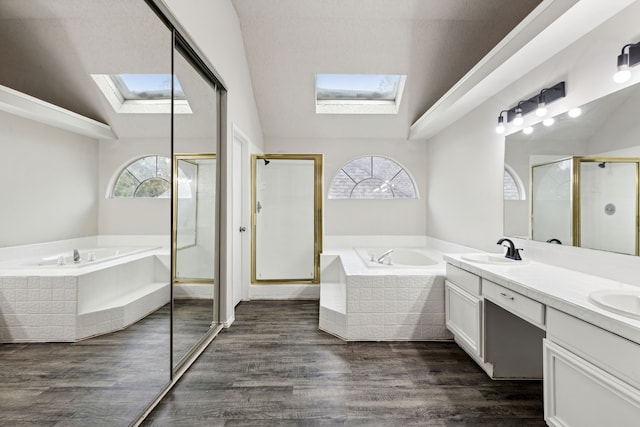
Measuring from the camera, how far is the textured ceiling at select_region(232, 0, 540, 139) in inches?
117

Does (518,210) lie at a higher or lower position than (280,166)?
lower

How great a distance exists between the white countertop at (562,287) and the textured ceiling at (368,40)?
91.7 inches

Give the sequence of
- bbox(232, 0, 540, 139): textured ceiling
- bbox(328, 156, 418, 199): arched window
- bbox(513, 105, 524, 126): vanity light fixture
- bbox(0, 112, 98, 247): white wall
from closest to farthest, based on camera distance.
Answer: bbox(0, 112, 98, 247): white wall, bbox(513, 105, 524, 126): vanity light fixture, bbox(232, 0, 540, 139): textured ceiling, bbox(328, 156, 418, 199): arched window

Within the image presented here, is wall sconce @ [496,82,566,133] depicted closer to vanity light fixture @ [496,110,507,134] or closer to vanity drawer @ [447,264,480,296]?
vanity light fixture @ [496,110,507,134]

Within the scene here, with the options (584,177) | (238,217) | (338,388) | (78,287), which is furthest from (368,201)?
(78,287)

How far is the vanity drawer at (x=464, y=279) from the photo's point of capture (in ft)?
6.98

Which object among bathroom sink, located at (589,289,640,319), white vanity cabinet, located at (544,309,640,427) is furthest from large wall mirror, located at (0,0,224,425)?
bathroom sink, located at (589,289,640,319)

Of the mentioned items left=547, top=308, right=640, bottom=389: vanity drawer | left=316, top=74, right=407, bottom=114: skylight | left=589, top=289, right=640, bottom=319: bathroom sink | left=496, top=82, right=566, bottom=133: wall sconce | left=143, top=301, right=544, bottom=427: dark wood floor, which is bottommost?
left=143, top=301, right=544, bottom=427: dark wood floor

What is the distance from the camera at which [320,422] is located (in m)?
1.63

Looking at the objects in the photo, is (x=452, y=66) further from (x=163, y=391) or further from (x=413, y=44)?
(x=163, y=391)

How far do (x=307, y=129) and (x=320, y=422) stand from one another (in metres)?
3.49

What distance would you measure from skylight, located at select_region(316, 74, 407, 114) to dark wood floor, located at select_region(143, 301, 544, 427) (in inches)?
113

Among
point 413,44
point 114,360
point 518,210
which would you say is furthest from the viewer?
point 413,44

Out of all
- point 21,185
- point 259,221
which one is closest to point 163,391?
point 21,185
